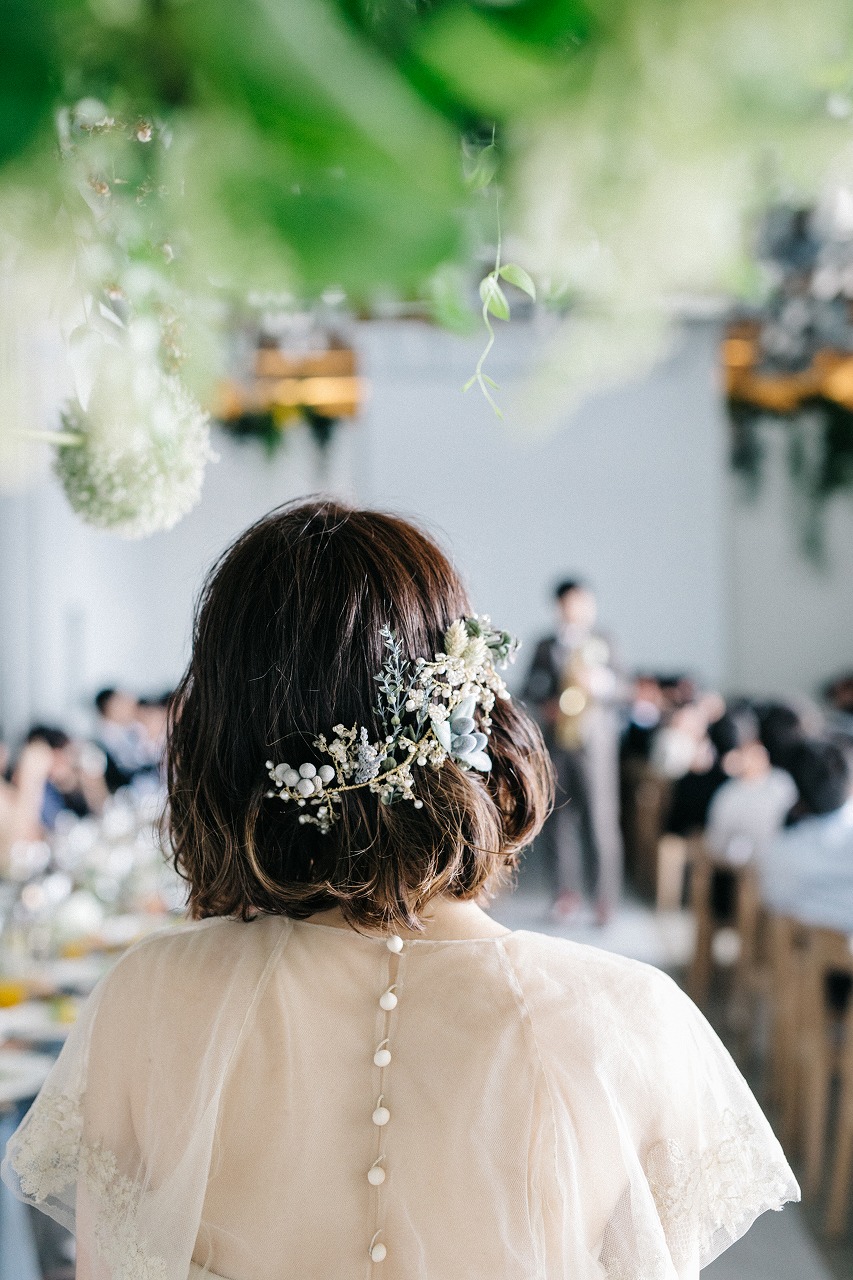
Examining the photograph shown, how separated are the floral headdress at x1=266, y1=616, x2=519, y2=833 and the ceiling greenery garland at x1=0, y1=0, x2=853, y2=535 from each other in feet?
2.30

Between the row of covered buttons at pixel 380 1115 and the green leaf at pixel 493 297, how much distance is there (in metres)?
0.64

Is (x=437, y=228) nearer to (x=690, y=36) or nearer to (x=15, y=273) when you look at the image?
(x=690, y=36)

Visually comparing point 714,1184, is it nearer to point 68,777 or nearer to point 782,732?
point 782,732

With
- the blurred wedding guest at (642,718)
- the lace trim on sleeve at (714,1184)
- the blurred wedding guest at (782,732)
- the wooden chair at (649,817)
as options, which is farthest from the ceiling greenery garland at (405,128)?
the blurred wedding guest at (642,718)

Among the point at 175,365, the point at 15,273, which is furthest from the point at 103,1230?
the point at 15,273

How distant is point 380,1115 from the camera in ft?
3.27

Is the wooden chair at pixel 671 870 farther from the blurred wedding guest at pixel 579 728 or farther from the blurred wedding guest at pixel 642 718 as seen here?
the blurred wedding guest at pixel 642 718

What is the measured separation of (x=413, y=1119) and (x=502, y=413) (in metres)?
0.69

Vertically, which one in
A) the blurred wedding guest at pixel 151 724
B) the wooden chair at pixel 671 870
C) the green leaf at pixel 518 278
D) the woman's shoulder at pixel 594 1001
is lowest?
the wooden chair at pixel 671 870

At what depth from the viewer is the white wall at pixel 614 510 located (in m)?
9.34

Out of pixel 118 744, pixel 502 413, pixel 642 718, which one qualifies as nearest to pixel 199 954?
pixel 502 413

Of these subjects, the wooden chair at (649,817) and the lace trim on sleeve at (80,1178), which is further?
the wooden chair at (649,817)

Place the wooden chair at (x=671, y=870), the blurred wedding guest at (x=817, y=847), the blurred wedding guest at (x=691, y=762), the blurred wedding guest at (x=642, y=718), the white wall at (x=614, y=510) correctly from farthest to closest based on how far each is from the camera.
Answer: the white wall at (x=614, y=510) < the blurred wedding guest at (x=642, y=718) < the wooden chair at (x=671, y=870) < the blurred wedding guest at (x=691, y=762) < the blurred wedding guest at (x=817, y=847)

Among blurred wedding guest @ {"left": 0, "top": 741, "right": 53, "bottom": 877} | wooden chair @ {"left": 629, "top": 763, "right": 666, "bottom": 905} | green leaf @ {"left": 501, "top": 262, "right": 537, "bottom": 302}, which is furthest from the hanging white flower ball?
wooden chair @ {"left": 629, "top": 763, "right": 666, "bottom": 905}
